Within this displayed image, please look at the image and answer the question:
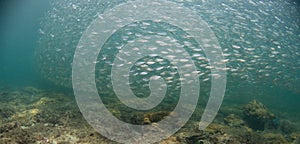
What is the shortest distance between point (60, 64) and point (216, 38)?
11512 millimetres

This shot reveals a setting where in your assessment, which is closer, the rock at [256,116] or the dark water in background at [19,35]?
the rock at [256,116]

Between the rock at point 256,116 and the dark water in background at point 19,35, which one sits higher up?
the dark water in background at point 19,35

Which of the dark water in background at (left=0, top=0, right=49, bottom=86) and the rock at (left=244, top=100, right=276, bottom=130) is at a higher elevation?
the dark water in background at (left=0, top=0, right=49, bottom=86)

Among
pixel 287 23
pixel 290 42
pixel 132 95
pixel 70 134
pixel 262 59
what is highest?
pixel 287 23

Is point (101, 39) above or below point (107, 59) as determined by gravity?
above

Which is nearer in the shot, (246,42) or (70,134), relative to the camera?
(70,134)

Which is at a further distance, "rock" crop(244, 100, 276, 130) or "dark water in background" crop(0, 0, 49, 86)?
"dark water in background" crop(0, 0, 49, 86)

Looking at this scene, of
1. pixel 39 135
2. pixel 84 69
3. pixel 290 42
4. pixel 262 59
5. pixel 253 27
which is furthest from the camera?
pixel 84 69

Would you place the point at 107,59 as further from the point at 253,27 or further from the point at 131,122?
the point at 253,27

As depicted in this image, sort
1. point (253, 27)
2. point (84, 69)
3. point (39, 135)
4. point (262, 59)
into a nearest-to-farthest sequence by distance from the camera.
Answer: point (39, 135), point (253, 27), point (262, 59), point (84, 69)

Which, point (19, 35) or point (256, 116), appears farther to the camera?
point (19, 35)

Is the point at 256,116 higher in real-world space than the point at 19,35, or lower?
lower

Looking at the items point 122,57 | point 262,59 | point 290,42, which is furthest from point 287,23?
point 122,57

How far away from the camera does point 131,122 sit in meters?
7.67
